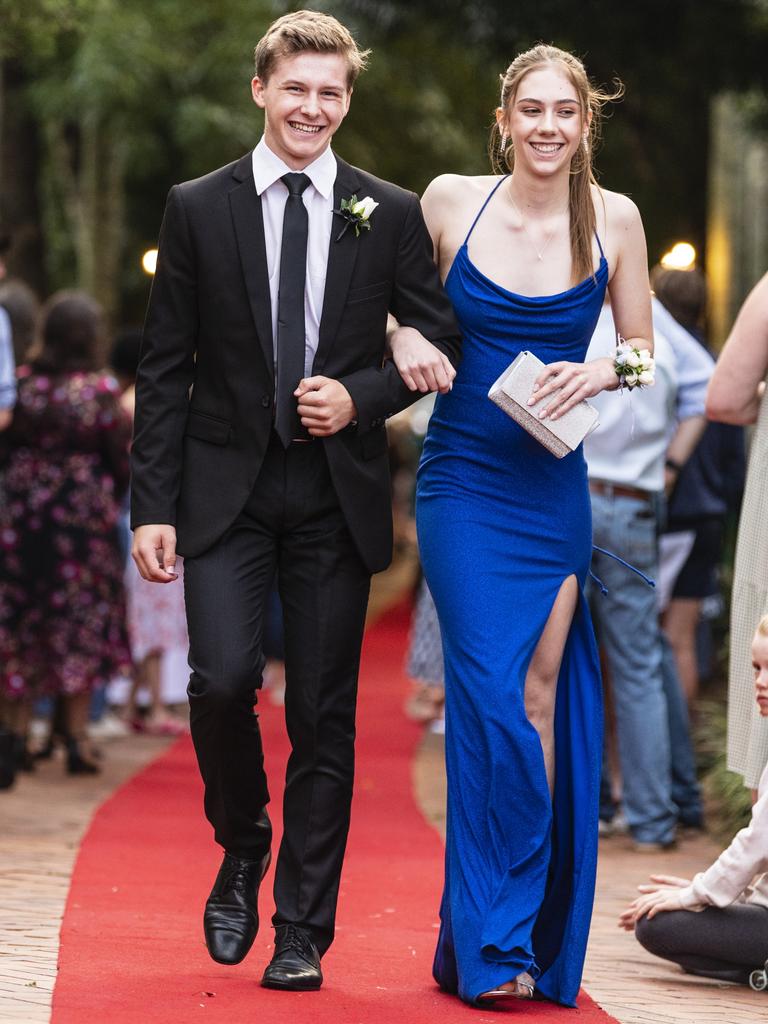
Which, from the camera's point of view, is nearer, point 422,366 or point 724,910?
point 422,366

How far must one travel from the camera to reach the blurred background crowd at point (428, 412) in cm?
787

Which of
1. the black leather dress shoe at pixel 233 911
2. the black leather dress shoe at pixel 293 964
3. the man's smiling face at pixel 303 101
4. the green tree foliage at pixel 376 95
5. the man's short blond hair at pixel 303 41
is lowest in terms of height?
the black leather dress shoe at pixel 293 964

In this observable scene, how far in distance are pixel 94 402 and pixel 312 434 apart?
455cm

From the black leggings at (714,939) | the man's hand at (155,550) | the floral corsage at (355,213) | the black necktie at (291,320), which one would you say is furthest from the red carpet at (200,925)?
the floral corsage at (355,213)

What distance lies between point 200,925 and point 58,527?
12.3ft

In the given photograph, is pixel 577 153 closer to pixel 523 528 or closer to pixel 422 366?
pixel 422 366

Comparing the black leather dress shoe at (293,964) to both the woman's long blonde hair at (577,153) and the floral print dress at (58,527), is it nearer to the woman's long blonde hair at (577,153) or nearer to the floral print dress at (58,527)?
the woman's long blonde hair at (577,153)

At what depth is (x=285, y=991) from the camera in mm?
4754

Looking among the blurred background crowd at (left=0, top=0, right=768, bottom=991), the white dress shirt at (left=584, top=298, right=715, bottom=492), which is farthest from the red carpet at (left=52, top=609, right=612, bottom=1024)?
the white dress shirt at (left=584, top=298, right=715, bottom=492)

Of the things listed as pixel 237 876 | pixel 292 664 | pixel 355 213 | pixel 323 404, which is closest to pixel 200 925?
pixel 237 876

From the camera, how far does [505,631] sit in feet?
16.2

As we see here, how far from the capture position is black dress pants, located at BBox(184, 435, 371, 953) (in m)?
4.72

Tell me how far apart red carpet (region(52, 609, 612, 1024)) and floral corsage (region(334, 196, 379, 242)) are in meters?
1.93

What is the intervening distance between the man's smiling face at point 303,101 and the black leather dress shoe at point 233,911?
1.83 meters
